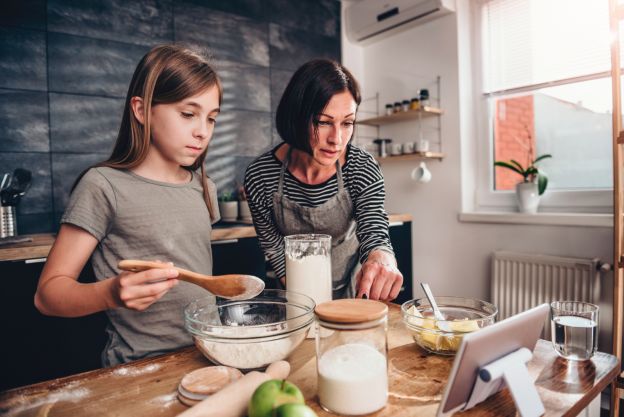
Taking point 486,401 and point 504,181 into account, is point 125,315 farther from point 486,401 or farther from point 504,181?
point 504,181

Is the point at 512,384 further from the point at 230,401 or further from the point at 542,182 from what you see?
the point at 542,182

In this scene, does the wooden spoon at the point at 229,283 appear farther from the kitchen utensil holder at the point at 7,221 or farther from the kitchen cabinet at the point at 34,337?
the kitchen utensil holder at the point at 7,221

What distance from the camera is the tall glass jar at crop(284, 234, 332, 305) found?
89cm

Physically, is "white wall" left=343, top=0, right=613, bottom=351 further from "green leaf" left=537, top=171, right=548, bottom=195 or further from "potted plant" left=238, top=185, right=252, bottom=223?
"potted plant" left=238, top=185, right=252, bottom=223

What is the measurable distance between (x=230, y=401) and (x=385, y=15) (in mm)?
3106

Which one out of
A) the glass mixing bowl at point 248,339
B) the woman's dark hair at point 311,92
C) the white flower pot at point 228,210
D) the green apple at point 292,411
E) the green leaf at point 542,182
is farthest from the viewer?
the white flower pot at point 228,210

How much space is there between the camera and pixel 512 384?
584 millimetres

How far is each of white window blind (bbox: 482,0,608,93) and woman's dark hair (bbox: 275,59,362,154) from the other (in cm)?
187

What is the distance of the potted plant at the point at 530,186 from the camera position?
7.98ft

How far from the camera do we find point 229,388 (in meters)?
0.58

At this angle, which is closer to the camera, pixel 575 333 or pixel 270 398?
pixel 270 398

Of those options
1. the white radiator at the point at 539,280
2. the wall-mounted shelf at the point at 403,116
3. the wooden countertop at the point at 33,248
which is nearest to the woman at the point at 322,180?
the wooden countertop at the point at 33,248

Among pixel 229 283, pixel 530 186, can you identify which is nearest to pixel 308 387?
pixel 229 283

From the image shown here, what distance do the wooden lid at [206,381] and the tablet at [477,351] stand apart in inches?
12.1
